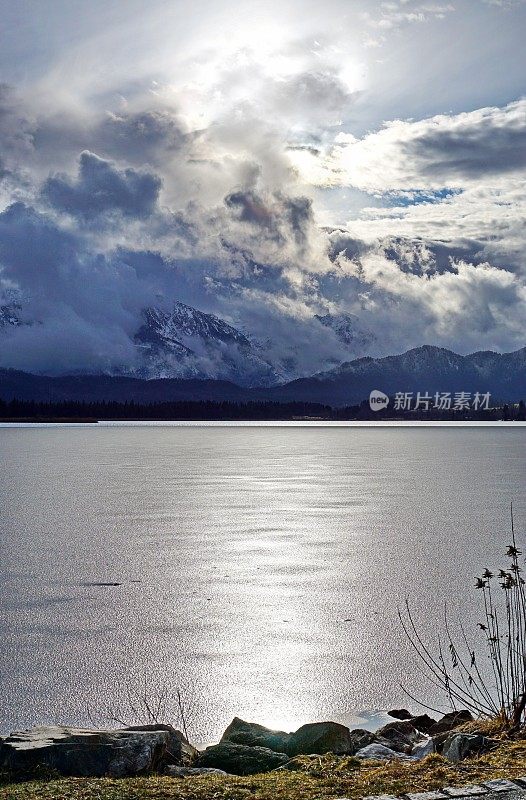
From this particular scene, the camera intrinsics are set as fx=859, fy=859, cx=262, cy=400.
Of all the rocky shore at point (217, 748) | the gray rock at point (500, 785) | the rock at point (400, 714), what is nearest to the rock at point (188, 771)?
the rocky shore at point (217, 748)

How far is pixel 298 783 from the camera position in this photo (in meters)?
6.45

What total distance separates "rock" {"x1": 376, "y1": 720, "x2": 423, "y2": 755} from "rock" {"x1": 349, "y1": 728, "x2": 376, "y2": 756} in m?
0.08

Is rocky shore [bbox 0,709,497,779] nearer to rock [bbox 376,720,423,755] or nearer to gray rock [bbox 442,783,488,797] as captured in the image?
rock [bbox 376,720,423,755]

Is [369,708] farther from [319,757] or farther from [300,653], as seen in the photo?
[319,757]

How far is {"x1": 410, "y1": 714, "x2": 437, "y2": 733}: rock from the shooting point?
10.0 meters

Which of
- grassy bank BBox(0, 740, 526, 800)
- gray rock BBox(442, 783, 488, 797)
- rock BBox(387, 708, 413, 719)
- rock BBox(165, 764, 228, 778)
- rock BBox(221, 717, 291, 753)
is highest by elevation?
gray rock BBox(442, 783, 488, 797)

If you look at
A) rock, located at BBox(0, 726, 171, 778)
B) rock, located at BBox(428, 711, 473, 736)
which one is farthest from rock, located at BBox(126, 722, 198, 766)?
rock, located at BBox(428, 711, 473, 736)

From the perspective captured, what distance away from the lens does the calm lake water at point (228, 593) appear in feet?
36.3

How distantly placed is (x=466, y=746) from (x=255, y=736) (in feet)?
7.36

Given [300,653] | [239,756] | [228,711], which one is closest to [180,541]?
[300,653]

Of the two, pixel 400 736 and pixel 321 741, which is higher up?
pixel 321 741

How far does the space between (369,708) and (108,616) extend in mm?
5637

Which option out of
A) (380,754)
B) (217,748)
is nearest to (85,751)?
(217,748)

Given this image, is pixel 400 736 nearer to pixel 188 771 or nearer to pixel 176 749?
pixel 176 749
